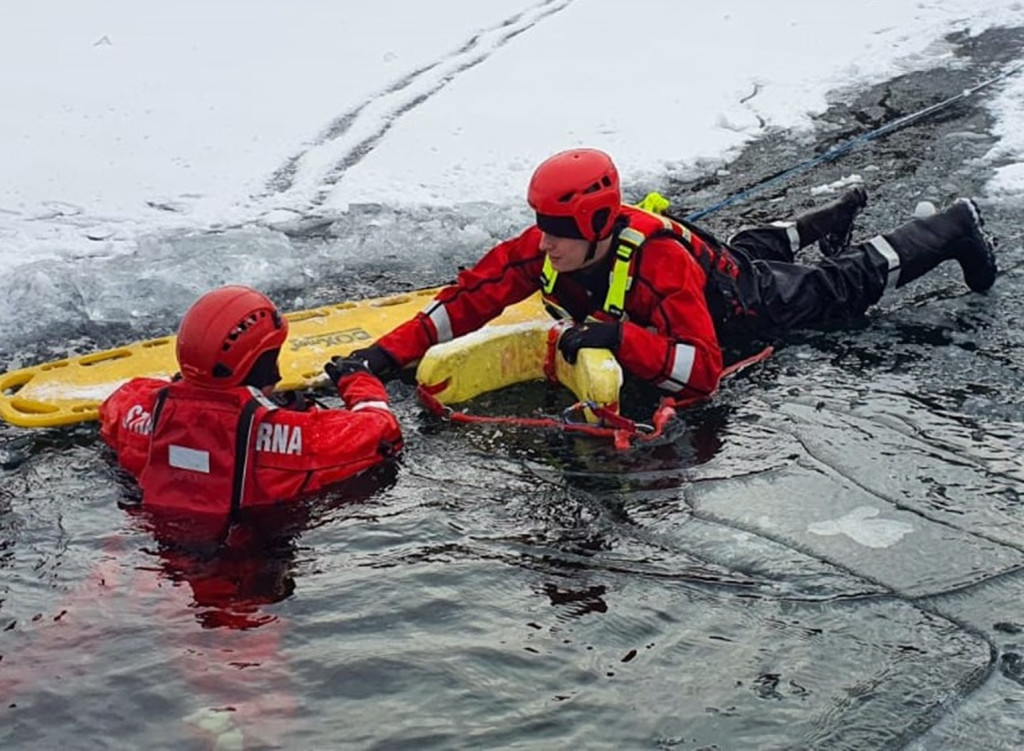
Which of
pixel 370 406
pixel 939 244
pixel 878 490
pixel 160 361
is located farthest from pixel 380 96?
pixel 878 490

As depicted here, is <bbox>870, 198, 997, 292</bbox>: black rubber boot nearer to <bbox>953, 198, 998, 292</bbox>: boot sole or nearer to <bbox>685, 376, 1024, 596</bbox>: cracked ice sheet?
<bbox>953, 198, 998, 292</bbox>: boot sole

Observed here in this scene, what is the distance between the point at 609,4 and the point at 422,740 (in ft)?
37.0

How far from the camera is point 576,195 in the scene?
520cm

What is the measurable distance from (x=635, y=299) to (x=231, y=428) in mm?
1934

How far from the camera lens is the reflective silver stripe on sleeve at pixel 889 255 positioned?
6316 millimetres

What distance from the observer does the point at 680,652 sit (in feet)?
12.3

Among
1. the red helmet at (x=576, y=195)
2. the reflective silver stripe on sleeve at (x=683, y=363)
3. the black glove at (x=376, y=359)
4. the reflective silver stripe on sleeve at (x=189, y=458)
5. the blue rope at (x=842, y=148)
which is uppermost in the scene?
the red helmet at (x=576, y=195)

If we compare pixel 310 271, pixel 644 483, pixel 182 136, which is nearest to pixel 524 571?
pixel 644 483

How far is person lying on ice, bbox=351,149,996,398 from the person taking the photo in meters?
5.32

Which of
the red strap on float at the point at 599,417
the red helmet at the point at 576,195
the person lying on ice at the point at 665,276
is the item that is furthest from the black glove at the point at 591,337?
the red helmet at the point at 576,195

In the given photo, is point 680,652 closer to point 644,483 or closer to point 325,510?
point 644,483

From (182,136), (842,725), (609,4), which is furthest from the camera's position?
(609,4)

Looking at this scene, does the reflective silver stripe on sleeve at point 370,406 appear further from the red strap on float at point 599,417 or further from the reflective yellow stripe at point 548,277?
the reflective yellow stripe at point 548,277

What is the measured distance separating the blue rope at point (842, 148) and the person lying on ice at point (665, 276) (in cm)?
147
